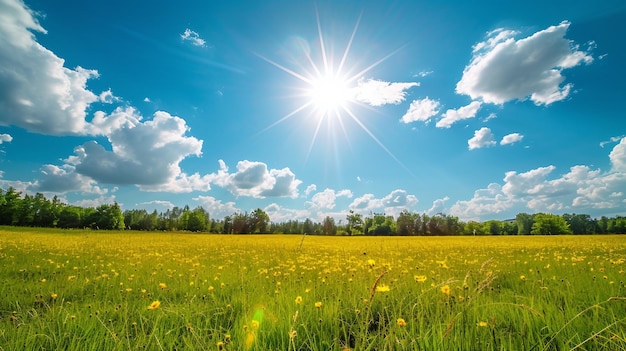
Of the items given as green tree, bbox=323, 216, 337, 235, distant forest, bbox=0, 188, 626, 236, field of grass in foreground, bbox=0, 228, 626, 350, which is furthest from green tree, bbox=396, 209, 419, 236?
field of grass in foreground, bbox=0, 228, 626, 350

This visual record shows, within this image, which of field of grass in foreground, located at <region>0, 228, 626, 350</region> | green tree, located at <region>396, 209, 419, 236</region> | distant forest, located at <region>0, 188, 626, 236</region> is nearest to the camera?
field of grass in foreground, located at <region>0, 228, 626, 350</region>

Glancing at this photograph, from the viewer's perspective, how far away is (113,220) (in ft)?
290

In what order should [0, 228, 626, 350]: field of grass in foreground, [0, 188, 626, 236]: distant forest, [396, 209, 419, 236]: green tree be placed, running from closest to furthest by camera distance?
[0, 228, 626, 350]: field of grass in foreground, [0, 188, 626, 236]: distant forest, [396, 209, 419, 236]: green tree

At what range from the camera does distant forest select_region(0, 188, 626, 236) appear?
83538 mm

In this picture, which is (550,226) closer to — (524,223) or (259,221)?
(524,223)

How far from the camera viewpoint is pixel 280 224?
135m

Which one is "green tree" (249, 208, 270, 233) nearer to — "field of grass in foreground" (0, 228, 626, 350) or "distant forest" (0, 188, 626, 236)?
"distant forest" (0, 188, 626, 236)

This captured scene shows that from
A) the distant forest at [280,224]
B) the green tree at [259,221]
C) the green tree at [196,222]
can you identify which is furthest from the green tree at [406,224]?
the green tree at [196,222]

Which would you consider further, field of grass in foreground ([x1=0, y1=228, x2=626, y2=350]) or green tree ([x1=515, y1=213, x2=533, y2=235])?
green tree ([x1=515, y1=213, x2=533, y2=235])

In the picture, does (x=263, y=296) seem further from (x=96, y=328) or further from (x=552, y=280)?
(x=552, y=280)

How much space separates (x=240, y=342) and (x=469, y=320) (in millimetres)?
2262

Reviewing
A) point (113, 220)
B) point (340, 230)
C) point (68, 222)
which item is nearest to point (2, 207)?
point (68, 222)

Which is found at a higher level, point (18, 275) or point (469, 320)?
point (469, 320)

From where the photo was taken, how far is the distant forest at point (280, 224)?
274ft
